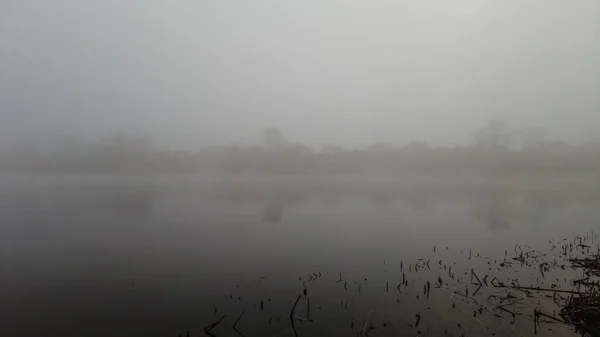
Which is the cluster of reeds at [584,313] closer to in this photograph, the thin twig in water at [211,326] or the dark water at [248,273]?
the dark water at [248,273]

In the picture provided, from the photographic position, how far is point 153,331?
280 inches

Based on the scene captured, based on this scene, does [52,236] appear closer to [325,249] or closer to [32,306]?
[32,306]

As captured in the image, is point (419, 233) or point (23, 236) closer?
point (23, 236)

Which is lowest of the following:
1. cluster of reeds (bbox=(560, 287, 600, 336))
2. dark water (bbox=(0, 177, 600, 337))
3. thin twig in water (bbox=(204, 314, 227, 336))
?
dark water (bbox=(0, 177, 600, 337))

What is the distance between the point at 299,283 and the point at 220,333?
11.9 feet

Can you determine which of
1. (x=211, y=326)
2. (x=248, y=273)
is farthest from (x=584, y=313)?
(x=248, y=273)

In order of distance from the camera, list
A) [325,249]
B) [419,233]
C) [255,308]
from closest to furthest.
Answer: [255,308], [325,249], [419,233]

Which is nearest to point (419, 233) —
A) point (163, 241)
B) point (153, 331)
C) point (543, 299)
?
point (543, 299)

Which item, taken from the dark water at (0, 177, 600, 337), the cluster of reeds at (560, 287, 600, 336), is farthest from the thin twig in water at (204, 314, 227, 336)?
the cluster of reeds at (560, 287, 600, 336)

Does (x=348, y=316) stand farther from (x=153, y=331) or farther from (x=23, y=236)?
(x=23, y=236)

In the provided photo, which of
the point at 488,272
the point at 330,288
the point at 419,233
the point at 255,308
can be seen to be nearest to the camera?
the point at 255,308

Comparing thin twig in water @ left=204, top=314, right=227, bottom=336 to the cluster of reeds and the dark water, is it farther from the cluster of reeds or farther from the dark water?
the cluster of reeds

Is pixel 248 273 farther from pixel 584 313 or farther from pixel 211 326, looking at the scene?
pixel 584 313

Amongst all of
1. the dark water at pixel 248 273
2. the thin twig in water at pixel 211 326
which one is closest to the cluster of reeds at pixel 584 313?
the dark water at pixel 248 273
